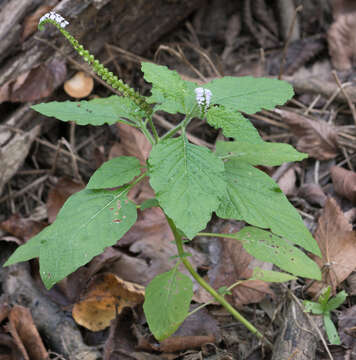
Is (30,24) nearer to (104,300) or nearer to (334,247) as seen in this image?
(104,300)

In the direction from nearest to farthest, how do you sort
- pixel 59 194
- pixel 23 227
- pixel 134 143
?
pixel 23 227, pixel 59 194, pixel 134 143

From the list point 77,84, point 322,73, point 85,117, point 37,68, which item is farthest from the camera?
point 322,73

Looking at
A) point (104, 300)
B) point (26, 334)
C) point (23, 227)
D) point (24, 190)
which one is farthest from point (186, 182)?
point (24, 190)

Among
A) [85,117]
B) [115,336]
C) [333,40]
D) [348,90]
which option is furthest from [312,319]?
[333,40]

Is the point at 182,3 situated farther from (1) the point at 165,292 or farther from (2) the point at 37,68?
(1) the point at 165,292

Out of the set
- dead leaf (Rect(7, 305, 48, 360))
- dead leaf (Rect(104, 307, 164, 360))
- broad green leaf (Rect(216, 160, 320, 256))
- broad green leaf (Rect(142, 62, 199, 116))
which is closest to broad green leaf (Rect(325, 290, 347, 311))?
broad green leaf (Rect(216, 160, 320, 256))

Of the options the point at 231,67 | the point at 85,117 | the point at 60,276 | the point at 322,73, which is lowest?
the point at 322,73
